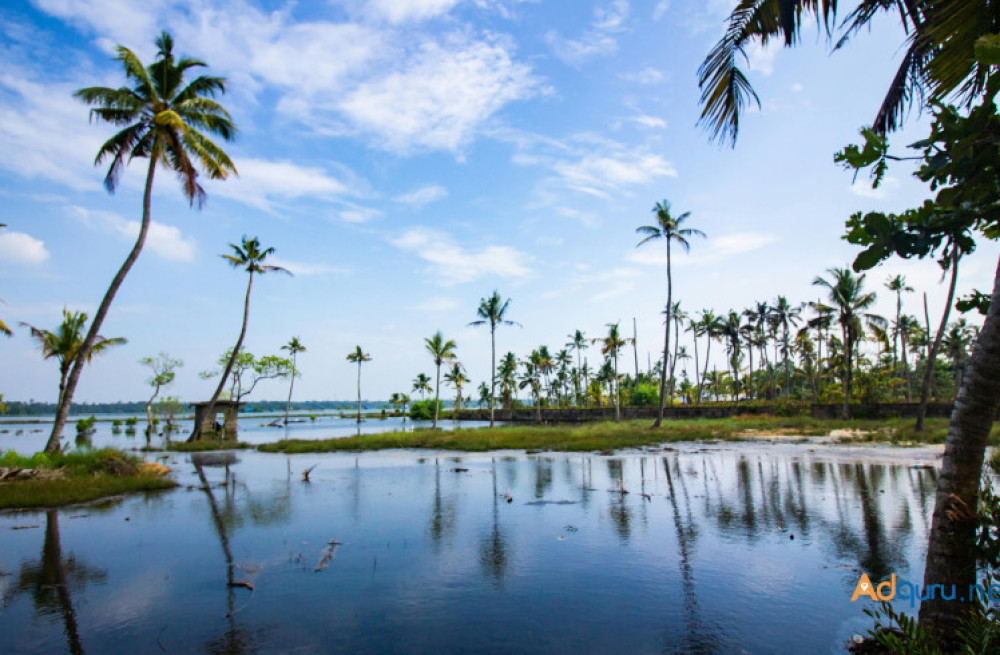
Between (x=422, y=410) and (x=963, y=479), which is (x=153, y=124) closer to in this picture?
(x=963, y=479)

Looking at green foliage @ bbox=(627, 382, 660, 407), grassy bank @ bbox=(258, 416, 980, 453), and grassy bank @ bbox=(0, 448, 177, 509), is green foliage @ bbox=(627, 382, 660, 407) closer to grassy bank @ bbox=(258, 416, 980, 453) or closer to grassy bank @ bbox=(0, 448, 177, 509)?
grassy bank @ bbox=(258, 416, 980, 453)

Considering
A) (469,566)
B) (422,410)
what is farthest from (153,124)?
(422,410)

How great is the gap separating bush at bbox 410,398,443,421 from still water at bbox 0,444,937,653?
8282 cm

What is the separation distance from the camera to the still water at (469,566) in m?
6.39

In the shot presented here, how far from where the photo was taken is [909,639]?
421 cm

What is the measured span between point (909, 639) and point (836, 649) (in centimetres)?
205

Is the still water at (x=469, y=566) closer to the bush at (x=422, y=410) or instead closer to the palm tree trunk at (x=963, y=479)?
the palm tree trunk at (x=963, y=479)

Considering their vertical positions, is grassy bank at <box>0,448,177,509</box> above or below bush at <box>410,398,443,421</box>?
above

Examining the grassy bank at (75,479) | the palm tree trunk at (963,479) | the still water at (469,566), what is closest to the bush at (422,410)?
the grassy bank at (75,479)

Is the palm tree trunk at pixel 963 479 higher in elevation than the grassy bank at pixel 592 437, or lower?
higher

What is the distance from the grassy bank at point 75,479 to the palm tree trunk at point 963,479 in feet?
64.2

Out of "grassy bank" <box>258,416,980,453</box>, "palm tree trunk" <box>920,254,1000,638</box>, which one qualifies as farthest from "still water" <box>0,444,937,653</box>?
"grassy bank" <box>258,416,980,453</box>

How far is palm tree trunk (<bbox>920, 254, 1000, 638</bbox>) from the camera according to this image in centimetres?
420

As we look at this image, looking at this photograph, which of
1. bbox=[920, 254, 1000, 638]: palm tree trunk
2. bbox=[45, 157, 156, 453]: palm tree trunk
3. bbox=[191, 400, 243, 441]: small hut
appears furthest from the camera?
bbox=[191, 400, 243, 441]: small hut
